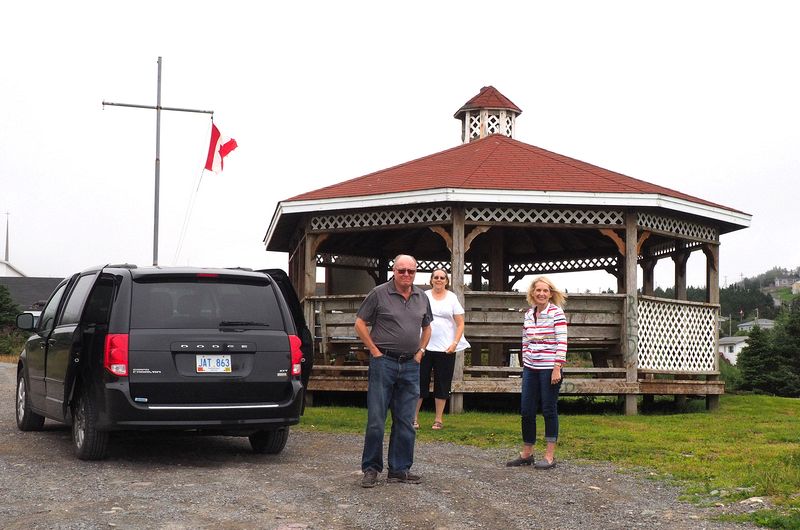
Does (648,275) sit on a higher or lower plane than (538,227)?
lower

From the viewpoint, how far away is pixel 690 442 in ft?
37.8

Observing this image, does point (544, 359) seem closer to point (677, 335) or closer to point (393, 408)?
point (393, 408)

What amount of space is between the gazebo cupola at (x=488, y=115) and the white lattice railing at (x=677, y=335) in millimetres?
6079

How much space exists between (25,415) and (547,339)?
19.4ft

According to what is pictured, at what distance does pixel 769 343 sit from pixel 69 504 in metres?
45.0

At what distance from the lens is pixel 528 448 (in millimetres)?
9164

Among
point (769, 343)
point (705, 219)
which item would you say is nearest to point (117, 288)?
point (705, 219)

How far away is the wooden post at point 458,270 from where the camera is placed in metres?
15.3

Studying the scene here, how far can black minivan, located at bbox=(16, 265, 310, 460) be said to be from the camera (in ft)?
27.9

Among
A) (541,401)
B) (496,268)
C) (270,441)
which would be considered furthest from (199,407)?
(496,268)

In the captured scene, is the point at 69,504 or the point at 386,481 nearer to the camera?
the point at 69,504

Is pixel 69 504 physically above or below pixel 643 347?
below

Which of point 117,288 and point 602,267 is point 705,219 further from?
point 117,288

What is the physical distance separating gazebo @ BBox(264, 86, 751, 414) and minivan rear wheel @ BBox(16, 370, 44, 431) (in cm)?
502
